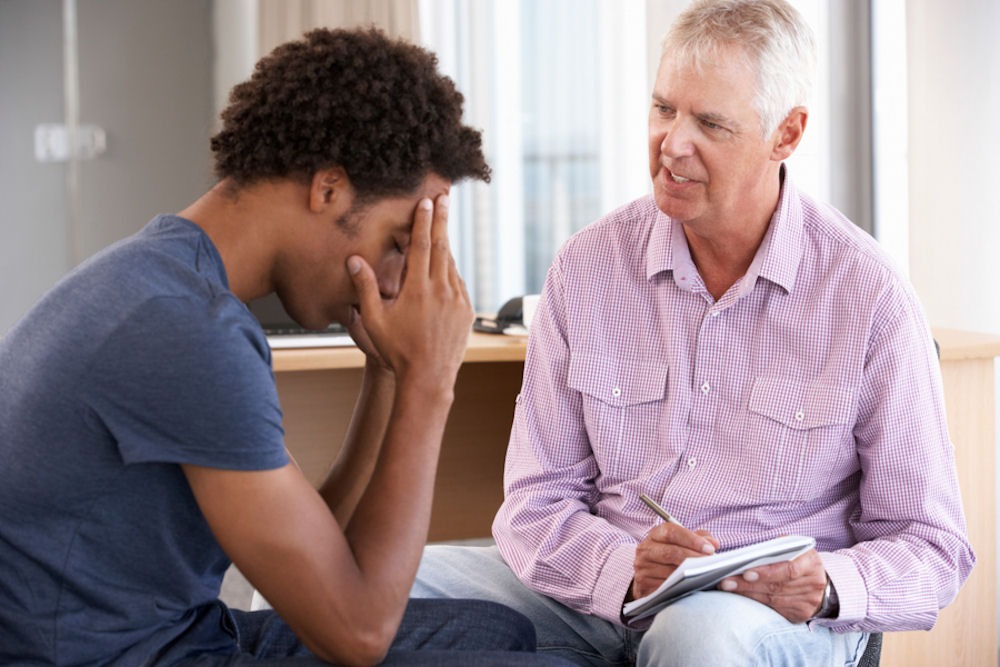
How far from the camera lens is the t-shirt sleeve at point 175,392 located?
0.94 m

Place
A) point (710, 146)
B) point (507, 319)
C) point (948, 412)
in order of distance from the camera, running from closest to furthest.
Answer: point (710, 146) < point (948, 412) < point (507, 319)

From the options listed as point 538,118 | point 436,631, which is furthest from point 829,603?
point 538,118

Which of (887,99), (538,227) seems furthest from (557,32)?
(887,99)

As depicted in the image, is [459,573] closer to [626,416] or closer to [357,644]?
[626,416]

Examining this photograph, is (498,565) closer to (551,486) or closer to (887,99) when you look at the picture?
(551,486)

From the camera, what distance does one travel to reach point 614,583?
4.49 ft

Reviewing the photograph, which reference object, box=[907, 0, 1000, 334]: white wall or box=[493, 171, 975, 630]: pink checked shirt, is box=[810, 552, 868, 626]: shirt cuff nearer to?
box=[493, 171, 975, 630]: pink checked shirt

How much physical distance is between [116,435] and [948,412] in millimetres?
1433

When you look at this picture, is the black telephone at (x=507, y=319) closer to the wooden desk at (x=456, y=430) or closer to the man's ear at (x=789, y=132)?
the wooden desk at (x=456, y=430)

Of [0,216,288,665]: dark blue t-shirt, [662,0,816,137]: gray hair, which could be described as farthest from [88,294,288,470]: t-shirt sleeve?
[662,0,816,137]: gray hair

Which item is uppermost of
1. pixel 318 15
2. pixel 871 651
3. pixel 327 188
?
pixel 318 15

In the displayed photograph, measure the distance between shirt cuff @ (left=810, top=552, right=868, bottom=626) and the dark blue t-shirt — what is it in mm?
680

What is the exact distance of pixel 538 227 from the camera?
14.3ft

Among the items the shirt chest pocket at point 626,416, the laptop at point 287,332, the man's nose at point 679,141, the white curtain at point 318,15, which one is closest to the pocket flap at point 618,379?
the shirt chest pocket at point 626,416
